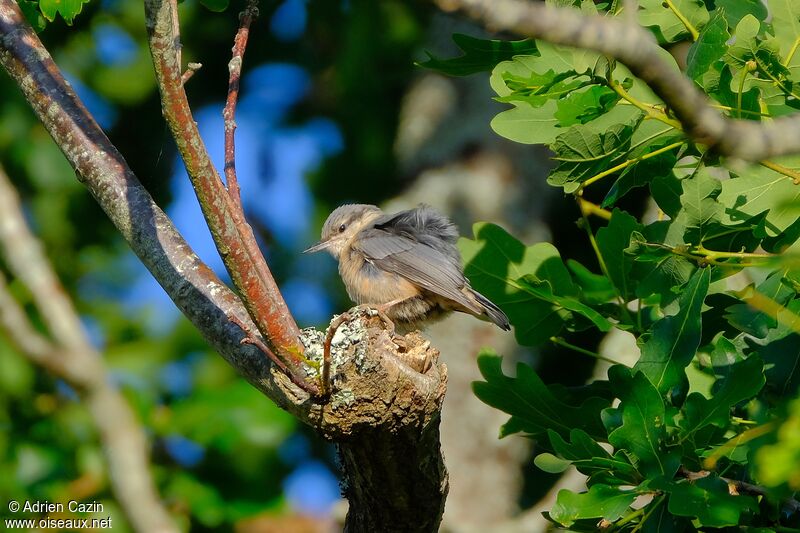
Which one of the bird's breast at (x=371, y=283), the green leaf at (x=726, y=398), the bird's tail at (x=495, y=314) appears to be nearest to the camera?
the green leaf at (x=726, y=398)

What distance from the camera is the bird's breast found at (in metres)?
4.72

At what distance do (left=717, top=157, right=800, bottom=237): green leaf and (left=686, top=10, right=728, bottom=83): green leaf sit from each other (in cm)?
41

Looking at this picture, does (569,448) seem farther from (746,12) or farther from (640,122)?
(746,12)

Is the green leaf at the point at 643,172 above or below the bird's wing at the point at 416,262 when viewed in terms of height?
below

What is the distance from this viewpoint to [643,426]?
3008 millimetres

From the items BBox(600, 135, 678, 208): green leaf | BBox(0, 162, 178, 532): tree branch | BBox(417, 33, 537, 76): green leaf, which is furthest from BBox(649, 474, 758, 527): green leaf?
BBox(0, 162, 178, 532): tree branch

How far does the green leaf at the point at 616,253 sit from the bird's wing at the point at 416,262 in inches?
35.9

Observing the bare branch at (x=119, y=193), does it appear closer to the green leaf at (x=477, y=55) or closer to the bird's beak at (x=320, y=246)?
the green leaf at (x=477, y=55)

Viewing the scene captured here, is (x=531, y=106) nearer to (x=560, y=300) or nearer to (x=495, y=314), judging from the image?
(x=560, y=300)

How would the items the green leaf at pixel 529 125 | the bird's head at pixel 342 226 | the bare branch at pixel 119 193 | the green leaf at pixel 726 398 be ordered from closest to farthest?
the green leaf at pixel 726 398, the green leaf at pixel 529 125, the bare branch at pixel 119 193, the bird's head at pixel 342 226

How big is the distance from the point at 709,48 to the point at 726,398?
107 centimetres

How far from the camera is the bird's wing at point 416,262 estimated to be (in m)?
4.51

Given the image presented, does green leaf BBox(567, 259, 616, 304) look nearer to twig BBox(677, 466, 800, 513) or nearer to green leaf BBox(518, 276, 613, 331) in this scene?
green leaf BBox(518, 276, 613, 331)

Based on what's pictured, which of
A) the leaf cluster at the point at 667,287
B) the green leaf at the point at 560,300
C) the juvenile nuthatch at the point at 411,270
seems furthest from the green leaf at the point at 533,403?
the juvenile nuthatch at the point at 411,270
